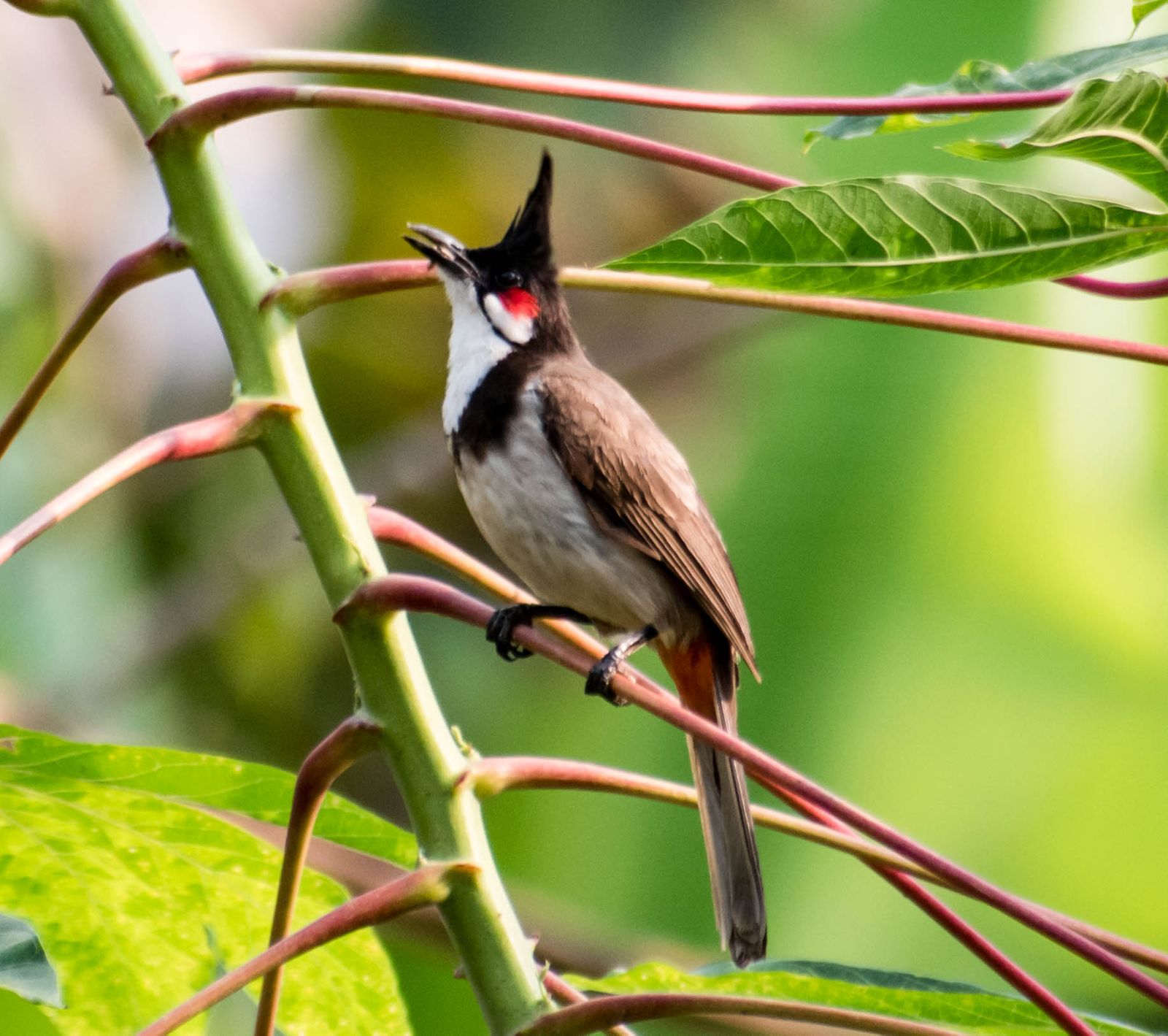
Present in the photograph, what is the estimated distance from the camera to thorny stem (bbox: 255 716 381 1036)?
114 centimetres

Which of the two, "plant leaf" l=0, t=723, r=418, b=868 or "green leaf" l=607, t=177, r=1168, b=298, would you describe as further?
"plant leaf" l=0, t=723, r=418, b=868

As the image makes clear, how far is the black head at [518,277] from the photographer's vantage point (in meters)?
2.30

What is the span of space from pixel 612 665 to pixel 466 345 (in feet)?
2.61

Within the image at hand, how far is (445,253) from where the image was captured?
7.23 ft

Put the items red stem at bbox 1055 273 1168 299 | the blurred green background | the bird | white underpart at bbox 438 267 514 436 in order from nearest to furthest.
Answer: red stem at bbox 1055 273 1168 299 < the bird < white underpart at bbox 438 267 514 436 < the blurred green background

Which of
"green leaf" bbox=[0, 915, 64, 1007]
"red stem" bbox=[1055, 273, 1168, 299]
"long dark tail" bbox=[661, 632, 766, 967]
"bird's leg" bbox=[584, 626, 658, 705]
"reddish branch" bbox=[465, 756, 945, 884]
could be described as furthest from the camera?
"long dark tail" bbox=[661, 632, 766, 967]

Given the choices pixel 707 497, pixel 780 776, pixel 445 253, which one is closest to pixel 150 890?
pixel 780 776

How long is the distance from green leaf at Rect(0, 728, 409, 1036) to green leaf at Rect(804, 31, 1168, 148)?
0.80 metres

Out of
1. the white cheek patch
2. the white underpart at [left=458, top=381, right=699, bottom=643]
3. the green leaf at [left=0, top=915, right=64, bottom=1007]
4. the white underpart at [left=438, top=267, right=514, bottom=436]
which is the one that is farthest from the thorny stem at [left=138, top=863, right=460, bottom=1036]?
the white cheek patch

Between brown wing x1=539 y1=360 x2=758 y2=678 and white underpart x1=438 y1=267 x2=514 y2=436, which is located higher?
white underpart x1=438 y1=267 x2=514 y2=436

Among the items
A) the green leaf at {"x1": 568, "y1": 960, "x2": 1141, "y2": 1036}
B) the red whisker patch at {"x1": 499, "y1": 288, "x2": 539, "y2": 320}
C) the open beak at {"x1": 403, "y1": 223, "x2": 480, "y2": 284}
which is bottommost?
the green leaf at {"x1": 568, "y1": 960, "x2": 1141, "y2": 1036}

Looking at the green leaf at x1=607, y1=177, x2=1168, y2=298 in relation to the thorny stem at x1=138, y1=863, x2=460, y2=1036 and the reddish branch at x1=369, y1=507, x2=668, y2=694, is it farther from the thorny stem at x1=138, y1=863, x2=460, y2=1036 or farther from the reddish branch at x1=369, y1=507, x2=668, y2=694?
the thorny stem at x1=138, y1=863, x2=460, y2=1036

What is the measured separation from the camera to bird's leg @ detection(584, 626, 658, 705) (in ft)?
5.05

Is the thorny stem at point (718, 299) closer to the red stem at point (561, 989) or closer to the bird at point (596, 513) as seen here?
the red stem at point (561, 989)
